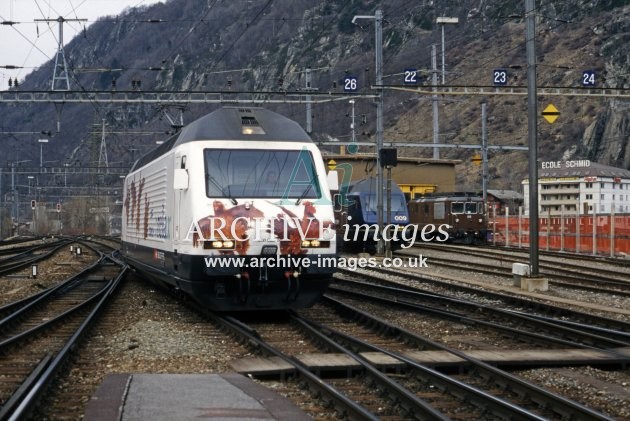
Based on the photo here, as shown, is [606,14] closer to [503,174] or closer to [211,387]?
[503,174]

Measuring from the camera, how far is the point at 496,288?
19766 millimetres

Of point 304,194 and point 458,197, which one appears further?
point 458,197

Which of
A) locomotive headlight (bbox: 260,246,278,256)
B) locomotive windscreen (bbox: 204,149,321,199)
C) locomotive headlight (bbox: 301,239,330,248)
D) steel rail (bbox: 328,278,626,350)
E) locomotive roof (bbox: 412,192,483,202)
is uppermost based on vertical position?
locomotive roof (bbox: 412,192,483,202)

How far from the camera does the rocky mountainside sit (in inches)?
3477

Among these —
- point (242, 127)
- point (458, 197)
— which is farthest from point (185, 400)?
point (458, 197)

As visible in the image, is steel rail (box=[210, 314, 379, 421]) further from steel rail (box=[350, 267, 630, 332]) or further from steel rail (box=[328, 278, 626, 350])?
steel rail (box=[350, 267, 630, 332])

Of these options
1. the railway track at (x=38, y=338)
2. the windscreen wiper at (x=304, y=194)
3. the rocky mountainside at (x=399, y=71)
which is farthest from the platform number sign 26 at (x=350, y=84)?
the windscreen wiper at (x=304, y=194)

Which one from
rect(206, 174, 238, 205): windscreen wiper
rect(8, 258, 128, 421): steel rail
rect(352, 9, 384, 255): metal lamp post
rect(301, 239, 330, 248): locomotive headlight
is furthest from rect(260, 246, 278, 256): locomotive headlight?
rect(352, 9, 384, 255): metal lamp post

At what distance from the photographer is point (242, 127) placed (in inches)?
550

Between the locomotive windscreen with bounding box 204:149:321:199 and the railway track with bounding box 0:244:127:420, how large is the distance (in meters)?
2.93

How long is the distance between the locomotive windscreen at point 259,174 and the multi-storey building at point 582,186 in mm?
57401

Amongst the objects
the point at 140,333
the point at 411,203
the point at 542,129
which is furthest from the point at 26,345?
the point at 542,129

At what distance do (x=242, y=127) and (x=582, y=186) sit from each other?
71.6m

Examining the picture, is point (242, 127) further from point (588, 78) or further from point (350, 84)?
point (588, 78)
